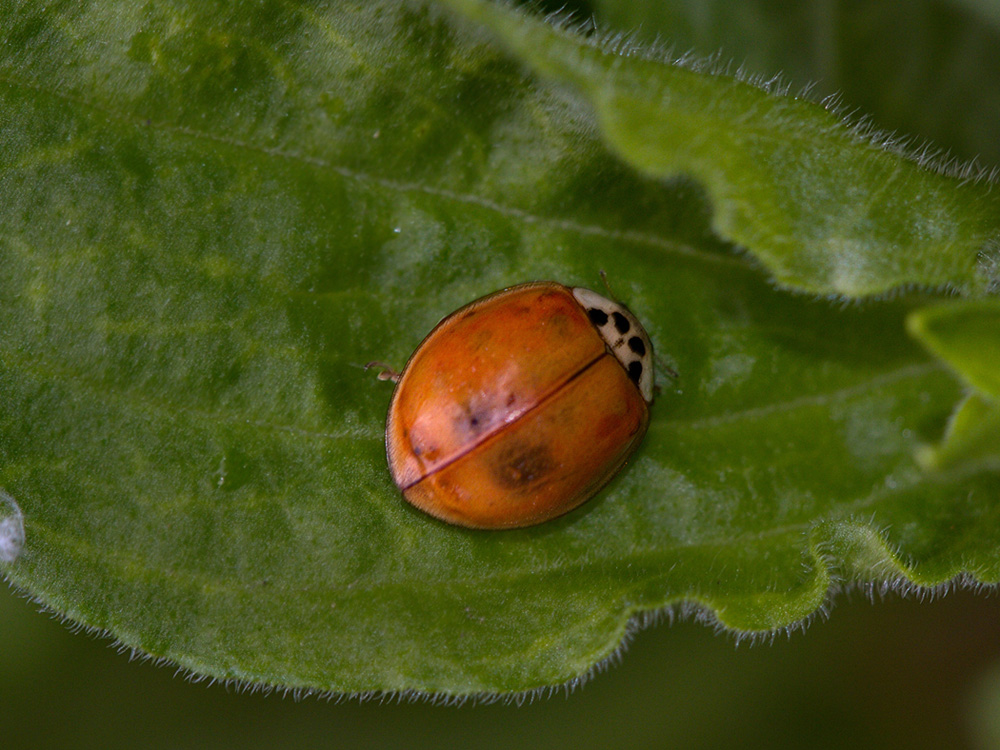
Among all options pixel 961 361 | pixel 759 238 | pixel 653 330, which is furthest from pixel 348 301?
pixel 961 361

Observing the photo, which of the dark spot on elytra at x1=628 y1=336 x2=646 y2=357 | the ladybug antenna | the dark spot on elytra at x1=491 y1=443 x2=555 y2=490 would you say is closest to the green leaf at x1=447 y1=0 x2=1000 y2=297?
the dark spot on elytra at x1=628 y1=336 x2=646 y2=357

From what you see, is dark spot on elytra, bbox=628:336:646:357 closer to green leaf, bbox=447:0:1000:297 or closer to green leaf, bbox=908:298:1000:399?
green leaf, bbox=447:0:1000:297

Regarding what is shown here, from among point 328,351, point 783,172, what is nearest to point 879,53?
point 783,172

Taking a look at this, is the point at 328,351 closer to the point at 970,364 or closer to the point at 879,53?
the point at 970,364

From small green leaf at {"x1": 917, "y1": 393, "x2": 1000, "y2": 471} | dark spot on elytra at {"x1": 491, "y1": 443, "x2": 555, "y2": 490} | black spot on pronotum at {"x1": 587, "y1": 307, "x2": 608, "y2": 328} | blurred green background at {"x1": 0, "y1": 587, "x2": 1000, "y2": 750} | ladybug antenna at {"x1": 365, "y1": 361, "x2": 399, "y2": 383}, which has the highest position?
small green leaf at {"x1": 917, "y1": 393, "x2": 1000, "y2": 471}

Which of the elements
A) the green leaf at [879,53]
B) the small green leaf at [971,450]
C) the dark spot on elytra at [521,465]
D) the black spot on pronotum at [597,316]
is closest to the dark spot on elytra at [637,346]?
the black spot on pronotum at [597,316]
